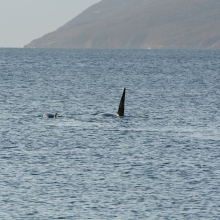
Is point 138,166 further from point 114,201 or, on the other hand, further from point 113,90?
point 113,90

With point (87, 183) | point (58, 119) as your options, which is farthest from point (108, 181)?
point (58, 119)

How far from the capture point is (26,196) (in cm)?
2531

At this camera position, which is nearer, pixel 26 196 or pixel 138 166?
pixel 26 196

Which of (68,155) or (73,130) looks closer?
(68,155)

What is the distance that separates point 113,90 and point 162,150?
52727 millimetres

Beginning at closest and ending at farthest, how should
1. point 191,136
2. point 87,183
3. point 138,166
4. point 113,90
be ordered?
point 87,183
point 138,166
point 191,136
point 113,90

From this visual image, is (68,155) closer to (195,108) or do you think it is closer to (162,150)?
(162,150)

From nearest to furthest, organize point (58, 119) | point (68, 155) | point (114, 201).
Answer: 1. point (114, 201)
2. point (68, 155)
3. point (58, 119)

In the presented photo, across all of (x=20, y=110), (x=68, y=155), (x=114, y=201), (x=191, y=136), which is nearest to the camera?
(x=114, y=201)

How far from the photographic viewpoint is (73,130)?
45.1 m

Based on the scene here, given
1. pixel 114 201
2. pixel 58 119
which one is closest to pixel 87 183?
pixel 114 201

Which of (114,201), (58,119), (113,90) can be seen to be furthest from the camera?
(113,90)

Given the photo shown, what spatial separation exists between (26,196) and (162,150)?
13663 millimetres

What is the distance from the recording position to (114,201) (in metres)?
24.8
